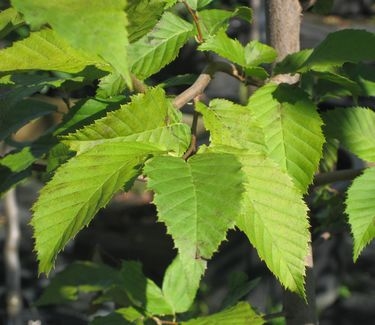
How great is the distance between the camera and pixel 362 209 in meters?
1.20

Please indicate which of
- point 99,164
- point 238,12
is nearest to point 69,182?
point 99,164

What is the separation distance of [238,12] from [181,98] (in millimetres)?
208

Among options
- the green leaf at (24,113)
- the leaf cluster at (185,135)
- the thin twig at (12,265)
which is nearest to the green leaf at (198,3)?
the leaf cluster at (185,135)

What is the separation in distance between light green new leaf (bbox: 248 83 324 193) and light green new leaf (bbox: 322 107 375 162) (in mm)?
139

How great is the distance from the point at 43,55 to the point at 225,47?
293mm

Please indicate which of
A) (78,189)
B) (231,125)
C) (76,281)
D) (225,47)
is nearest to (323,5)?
(225,47)

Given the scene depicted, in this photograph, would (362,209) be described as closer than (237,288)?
Yes

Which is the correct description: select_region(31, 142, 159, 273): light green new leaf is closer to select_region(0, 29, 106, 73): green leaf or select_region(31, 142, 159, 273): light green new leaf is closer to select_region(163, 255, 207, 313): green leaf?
select_region(0, 29, 106, 73): green leaf

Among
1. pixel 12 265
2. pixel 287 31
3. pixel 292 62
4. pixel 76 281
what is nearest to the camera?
pixel 292 62

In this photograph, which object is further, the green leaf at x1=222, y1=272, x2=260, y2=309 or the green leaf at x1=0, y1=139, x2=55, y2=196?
the green leaf at x1=222, y1=272, x2=260, y2=309

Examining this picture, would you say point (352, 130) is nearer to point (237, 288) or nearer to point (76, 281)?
point (237, 288)

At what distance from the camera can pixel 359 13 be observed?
10969 millimetres

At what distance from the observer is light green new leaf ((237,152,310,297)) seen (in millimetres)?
1013

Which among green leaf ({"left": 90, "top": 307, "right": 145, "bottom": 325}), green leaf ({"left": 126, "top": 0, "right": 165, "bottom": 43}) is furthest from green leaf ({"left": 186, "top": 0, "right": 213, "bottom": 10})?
green leaf ({"left": 90, "top": 307, "right": 145, "bottom": 325})
